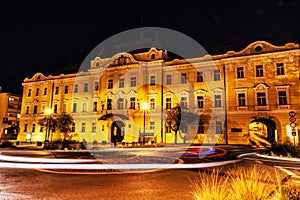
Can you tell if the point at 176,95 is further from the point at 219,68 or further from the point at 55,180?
the point at 55,180

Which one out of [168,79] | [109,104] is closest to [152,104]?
[168,79]

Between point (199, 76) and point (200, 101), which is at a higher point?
point (199, 76)

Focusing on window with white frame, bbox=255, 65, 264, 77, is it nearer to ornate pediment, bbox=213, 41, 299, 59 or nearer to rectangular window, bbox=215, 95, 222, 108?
ornate pediment, bbox=213, 41, 299, 59

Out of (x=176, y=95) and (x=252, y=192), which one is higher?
(x=176, y=95)

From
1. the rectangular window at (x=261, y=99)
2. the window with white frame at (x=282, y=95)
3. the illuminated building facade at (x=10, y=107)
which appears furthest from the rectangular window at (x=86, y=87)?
the window with white frame at (x=282, y=95)

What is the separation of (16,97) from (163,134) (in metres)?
47.0

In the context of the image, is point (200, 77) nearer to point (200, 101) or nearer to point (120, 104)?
point (200, 101)

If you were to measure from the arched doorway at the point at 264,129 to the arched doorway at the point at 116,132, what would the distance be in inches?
788

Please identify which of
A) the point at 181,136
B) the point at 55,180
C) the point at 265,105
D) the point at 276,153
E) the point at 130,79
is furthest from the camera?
the point at 130,79

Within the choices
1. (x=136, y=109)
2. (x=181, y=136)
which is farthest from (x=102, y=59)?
(x=181, y=136)

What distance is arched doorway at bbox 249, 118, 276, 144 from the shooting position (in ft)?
101

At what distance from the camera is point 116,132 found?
1558 inches

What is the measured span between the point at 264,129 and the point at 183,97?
48.9 feet

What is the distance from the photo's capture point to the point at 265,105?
30125 mm
